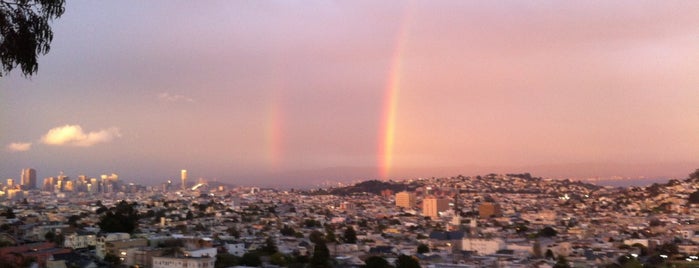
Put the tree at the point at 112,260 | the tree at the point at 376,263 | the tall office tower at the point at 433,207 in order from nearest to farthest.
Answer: the tree at the point at 376,263 → the tree at the point at 112,260 → the tall office tower at the point at 433,207

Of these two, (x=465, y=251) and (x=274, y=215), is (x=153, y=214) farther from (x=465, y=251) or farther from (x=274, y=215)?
(x=465, y=251)

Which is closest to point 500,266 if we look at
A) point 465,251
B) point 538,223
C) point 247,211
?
point 465,251

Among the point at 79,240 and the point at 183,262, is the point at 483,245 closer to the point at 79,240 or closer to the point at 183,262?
the point at 183,262

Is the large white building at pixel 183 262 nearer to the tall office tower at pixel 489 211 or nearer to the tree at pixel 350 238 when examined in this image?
the tree at pixel 350 238

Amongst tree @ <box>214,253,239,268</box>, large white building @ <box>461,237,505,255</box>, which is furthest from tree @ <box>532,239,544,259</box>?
tree @ <box>214,253,239,268</box>

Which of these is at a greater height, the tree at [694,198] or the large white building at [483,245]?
the tree at [694,198]

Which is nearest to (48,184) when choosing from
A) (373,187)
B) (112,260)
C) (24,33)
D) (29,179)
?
(29,179)

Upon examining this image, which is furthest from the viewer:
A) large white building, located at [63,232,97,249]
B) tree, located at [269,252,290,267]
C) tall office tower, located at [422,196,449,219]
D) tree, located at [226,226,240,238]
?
tall office tower, located at [422,196,449,219]

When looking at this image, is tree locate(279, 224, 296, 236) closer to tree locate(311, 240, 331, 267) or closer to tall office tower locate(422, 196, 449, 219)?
tree locate(311, 240, 331, 267)

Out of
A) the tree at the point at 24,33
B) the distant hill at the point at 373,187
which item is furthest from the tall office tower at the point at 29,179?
the tree at the point at 24,33

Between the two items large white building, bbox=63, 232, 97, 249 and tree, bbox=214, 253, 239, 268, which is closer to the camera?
tree, bbox=214, 253, 239, 268

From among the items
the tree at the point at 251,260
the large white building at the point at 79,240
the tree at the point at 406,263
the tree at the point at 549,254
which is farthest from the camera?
the large white building at the point at 79,240

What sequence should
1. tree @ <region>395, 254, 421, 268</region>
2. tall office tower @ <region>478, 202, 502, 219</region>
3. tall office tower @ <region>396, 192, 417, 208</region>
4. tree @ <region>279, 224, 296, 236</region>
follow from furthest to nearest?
1. tall office tower @ <region>396, 192, 417, 208</region>
2. tall office tower @ <region>478, 202, 502, 219</region>
3. tree @ <region>279, 224, 296, 236</region>
4. tree @ <region>395, 254, 421, 268</region>
